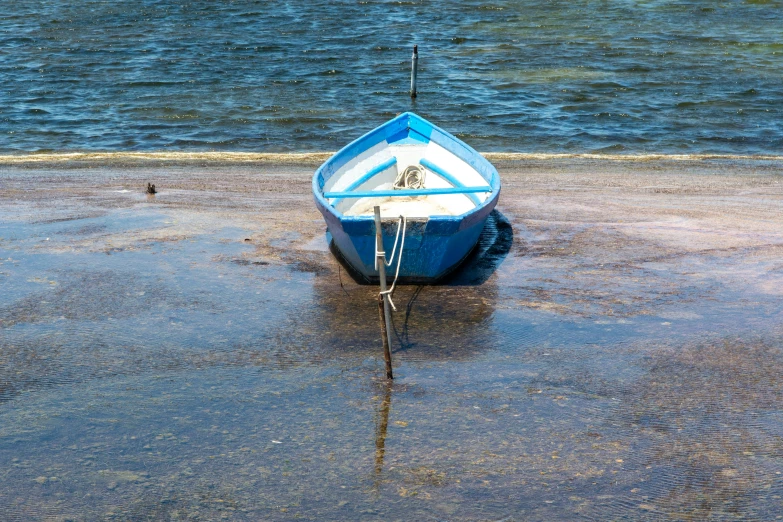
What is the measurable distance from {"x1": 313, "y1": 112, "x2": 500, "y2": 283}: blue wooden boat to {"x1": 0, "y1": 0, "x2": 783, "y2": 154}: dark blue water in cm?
772

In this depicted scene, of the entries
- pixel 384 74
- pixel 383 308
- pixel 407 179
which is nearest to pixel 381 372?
pixel 383 308

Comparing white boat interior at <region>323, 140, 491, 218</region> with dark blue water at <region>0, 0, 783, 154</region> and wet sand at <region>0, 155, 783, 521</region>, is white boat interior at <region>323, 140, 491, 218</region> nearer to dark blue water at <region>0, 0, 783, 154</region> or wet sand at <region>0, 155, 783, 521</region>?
wet sand at <region>0, 155, 783, 521</region>

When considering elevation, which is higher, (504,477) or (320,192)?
(320,192)

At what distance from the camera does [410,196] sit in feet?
39.0

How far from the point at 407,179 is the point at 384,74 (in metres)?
16.1

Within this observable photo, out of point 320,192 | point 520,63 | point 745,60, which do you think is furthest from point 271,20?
point 320,192

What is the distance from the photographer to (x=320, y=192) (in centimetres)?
1042

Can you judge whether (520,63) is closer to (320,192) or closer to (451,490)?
(320,192)

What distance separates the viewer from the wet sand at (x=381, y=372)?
587 cm

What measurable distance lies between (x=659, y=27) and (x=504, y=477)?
103 ft

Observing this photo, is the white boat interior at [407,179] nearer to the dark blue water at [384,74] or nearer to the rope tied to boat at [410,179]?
the rope tied to boat at [410,179]

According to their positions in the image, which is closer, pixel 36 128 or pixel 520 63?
pixel 36 128

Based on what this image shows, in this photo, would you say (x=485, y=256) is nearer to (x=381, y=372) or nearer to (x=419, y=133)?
(x=419, y=133)

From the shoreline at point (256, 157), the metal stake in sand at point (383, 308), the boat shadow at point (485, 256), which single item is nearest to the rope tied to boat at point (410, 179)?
the boat shadow at point (485, 256)
